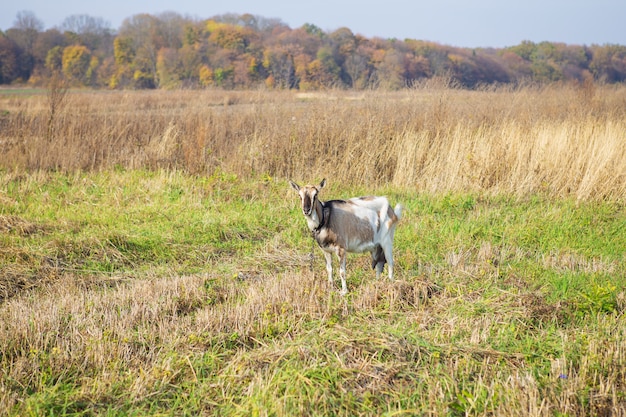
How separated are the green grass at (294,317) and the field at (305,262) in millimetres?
24

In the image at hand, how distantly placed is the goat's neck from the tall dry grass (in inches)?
223

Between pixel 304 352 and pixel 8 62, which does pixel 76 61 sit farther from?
pixel 304 352

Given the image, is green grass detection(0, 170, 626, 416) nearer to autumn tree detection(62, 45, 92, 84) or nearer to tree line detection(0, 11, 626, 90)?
tree line detection(0, 11, 626, 90)

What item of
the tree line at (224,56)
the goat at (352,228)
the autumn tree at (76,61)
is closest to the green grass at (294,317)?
the goat at (352,228)

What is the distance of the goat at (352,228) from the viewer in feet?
20.8

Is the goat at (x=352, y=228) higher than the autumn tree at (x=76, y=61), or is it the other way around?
the autumn tree at (x=76, y=61)

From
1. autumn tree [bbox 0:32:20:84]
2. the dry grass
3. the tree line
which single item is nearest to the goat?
the dry grass

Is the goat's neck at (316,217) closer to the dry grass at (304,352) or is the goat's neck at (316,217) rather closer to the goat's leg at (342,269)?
the goat's leg at (342,269)

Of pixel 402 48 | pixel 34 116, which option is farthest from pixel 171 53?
pixel 34 116

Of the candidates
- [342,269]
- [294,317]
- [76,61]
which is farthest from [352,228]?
[76,61]

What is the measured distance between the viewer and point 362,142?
1252 cm

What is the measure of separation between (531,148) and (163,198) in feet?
23.8

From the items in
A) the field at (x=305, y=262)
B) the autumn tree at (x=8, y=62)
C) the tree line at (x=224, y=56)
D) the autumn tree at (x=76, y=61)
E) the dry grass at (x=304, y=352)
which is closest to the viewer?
the dry grass at (x=304, y=352)

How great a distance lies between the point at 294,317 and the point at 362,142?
24.3 feet
